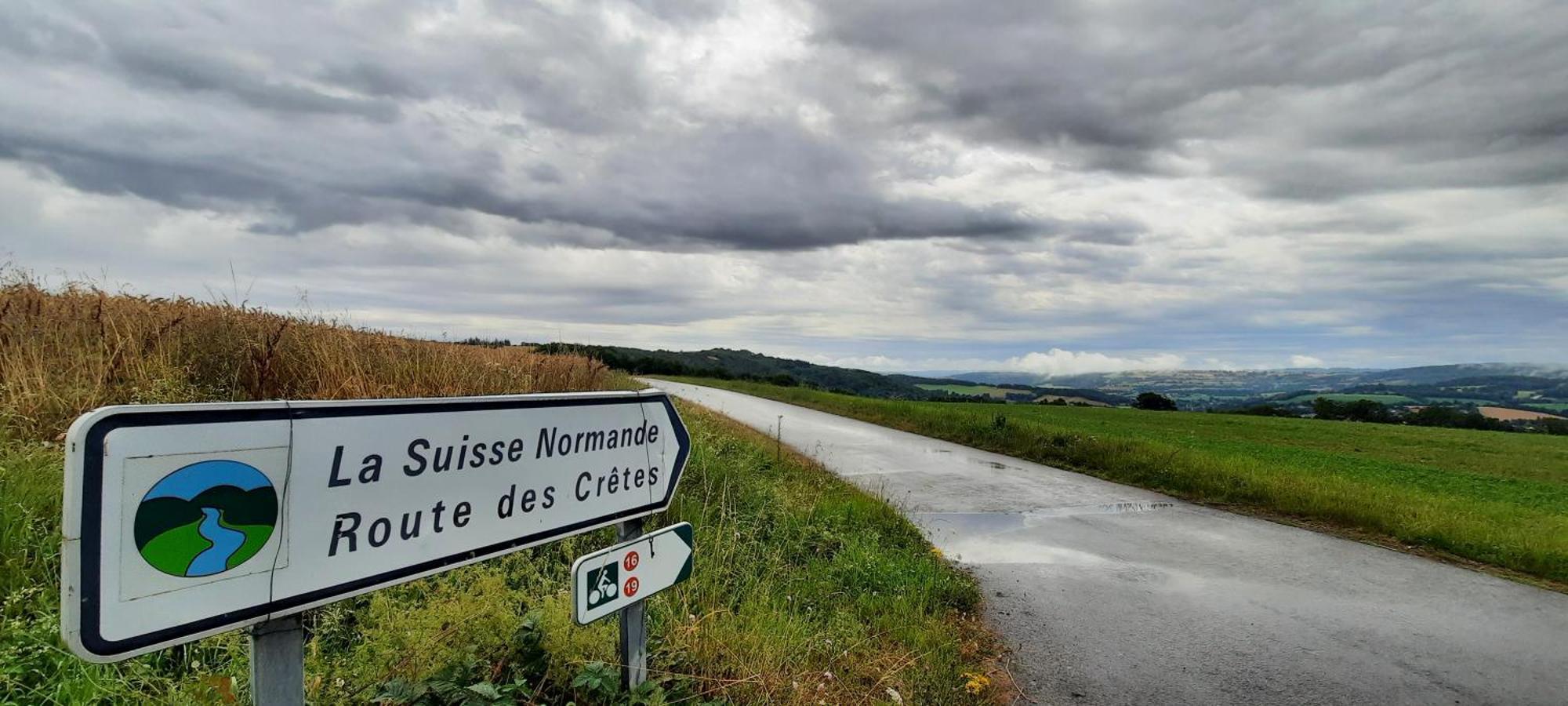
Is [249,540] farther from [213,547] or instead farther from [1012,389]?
[1012,389]

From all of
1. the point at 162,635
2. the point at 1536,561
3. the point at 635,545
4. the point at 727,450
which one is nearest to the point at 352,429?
the point at 162,635

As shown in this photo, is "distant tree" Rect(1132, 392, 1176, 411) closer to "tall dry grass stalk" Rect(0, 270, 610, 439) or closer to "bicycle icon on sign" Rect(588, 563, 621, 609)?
"tall dry grass stalk" Rect(0, 270, 610, 439)

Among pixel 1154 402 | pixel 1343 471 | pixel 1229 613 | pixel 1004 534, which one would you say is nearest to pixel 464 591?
pixel 1229 613

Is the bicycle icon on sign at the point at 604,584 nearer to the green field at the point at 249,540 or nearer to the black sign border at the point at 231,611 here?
the black sign border at the point at 231,611

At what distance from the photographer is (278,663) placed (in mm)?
1596

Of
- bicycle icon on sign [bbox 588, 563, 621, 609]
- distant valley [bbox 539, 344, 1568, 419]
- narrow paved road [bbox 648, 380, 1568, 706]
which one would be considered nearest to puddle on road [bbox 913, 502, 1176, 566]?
narrow paved road [bbox 648, 380, 1568, 706]

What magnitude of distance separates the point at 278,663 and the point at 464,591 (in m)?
2.10

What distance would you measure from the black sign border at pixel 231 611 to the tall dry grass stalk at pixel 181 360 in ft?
15.1

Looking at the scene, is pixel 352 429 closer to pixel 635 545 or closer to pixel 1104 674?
pixel 635 545

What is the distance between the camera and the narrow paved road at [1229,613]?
4.33 m

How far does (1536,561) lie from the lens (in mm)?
6938

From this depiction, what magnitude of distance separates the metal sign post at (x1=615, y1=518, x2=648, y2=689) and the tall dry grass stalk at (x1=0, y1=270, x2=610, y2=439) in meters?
4.61

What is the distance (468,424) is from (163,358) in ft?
18.6

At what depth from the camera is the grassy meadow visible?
276 cm
